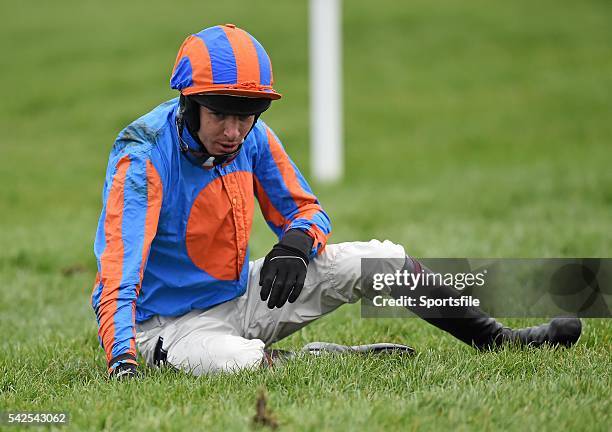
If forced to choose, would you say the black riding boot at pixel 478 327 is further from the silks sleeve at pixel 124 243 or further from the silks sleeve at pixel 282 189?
the silks sleeve at pixel 124 243

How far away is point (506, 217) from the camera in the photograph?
37.2 feet

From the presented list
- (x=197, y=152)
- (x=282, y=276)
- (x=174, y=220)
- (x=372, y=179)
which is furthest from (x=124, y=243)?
(x=372, y=179)

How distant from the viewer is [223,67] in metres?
4.24

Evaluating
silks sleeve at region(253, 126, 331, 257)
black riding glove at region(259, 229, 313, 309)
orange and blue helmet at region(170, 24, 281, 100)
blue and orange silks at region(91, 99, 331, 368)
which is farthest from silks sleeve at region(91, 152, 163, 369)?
silks sleeve at region(253, 126, 331, 257)

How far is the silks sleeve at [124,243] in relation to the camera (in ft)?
13.6

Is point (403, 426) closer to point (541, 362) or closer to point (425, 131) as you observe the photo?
point (541, 362)

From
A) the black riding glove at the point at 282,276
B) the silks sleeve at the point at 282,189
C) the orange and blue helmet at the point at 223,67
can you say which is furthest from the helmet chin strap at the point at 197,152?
the black riding glove at the point at 282,276

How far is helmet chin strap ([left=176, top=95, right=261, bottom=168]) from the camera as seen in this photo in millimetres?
4445

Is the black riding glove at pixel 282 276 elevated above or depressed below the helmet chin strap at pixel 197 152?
below

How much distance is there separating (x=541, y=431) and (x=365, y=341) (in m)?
2.05

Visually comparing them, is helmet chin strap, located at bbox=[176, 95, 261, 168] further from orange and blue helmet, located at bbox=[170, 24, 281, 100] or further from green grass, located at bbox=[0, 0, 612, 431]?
green grass, located at bbox=[0, 0, 612, 431]

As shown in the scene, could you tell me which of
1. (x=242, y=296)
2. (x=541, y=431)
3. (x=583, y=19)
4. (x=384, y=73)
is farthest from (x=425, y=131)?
(x=541, y=431)

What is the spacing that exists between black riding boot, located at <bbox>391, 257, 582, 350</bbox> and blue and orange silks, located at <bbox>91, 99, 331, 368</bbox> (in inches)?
23.5

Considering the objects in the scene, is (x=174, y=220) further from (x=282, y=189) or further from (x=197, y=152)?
(x=282, y=189)
